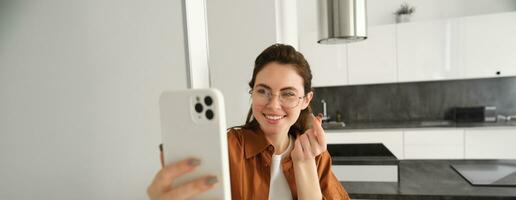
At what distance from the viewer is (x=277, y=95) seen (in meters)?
0.67

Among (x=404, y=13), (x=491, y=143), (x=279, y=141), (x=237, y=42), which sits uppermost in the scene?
(x=404, y=13)

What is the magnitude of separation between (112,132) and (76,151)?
0.09m

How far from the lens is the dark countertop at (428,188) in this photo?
1060mm

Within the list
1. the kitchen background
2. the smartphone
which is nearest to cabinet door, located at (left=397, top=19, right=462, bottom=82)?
the kitchen background

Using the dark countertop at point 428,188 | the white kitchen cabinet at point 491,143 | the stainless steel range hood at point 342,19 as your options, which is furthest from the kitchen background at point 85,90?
the white kitchen cabinet at point 491,143

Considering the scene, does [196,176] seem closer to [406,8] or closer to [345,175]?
[345,175]

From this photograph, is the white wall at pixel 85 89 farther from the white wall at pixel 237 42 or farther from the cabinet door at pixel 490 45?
the cabinet door at pixel 490 45

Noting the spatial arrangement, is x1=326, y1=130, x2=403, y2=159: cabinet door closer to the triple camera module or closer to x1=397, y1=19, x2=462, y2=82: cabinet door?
x1=397, y1=19, x2=462, y2=82: cabinet door

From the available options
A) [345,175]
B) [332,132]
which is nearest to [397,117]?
[332,132]

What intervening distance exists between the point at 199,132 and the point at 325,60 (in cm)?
266

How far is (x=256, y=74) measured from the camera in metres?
0.74

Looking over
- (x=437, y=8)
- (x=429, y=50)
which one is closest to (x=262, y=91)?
(x=429, y=50)

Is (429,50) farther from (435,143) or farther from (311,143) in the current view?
(311,143)

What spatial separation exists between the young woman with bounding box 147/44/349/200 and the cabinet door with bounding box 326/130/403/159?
6.65 feet
